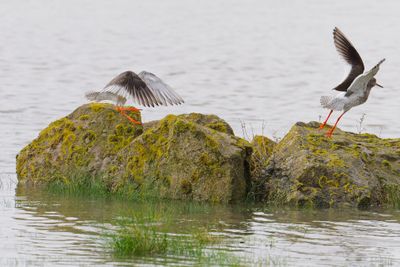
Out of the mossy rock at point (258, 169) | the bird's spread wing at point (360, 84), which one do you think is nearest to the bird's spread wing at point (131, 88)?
the mossy rock at point (258, 169)

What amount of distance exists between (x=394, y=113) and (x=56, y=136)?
38.8 feet

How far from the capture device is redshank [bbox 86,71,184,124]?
41.0 ft

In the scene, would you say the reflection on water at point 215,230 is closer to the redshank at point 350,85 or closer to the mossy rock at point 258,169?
the mossy rock at point 258,169

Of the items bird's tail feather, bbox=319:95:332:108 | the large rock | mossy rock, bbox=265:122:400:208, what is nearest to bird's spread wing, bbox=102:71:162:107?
the large rock

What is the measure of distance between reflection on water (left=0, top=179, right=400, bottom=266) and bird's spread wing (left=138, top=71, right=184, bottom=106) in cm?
189

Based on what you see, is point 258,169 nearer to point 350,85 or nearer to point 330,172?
point 330,172

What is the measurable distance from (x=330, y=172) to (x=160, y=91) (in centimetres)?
270

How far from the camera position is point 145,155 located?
11867mm

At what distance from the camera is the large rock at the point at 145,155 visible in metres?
11.6

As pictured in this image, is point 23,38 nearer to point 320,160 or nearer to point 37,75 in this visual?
point 37,75

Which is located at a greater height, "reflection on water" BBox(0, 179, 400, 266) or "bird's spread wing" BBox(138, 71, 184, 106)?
"bird's spread wing" BBox(138, 71, 184, 106)

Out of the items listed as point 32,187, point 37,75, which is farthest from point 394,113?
point 32,187

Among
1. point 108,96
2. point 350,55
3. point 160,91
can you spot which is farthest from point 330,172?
point 108,96

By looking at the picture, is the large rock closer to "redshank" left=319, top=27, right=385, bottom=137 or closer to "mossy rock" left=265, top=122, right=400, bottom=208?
"mossy rock" left=265, top=122, right=400, bottom=208
